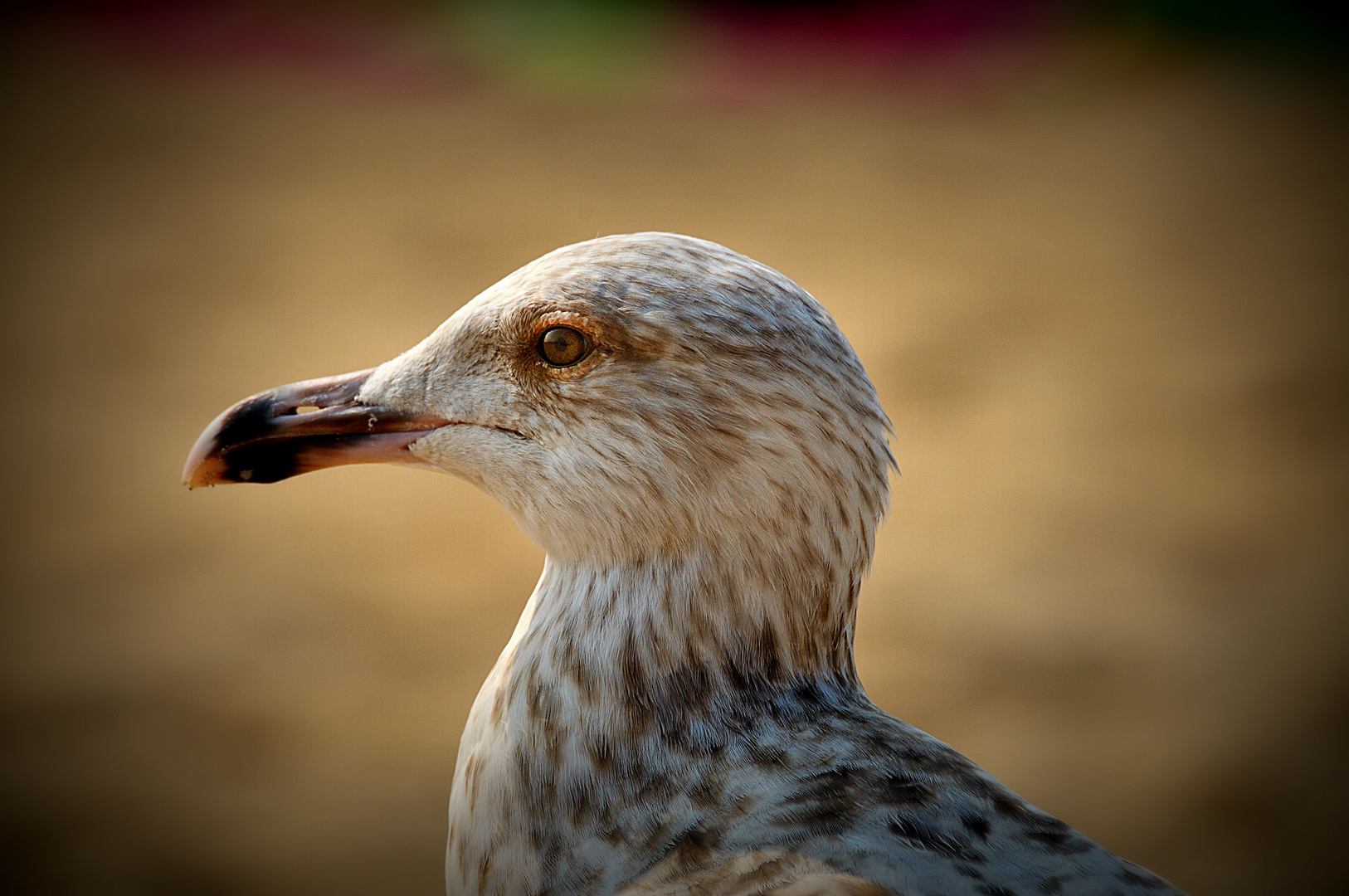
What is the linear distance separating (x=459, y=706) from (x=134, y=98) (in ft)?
18.6

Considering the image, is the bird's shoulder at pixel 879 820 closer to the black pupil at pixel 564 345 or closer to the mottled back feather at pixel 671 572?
the mottled back feather at pixel 671 572

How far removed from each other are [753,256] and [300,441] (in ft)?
14.5

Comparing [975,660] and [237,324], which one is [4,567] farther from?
[975,660]

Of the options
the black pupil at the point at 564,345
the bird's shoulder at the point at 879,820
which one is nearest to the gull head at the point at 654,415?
the black pupil at the point at 564,345

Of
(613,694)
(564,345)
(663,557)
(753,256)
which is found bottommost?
(613,694)

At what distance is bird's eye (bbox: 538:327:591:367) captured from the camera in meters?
1.63

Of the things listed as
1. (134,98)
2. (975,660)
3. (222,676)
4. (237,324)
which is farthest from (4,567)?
(134,98)

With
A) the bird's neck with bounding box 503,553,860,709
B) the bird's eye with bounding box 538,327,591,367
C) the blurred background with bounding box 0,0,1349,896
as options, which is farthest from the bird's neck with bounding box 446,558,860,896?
the blurred background with bounding box 0,0,1349,896

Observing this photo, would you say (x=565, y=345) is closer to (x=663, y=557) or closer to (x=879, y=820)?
(x=663, y=557)

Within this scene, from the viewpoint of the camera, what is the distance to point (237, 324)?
565 centimetres

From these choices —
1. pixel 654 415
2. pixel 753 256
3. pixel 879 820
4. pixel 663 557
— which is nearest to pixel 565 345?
pixel 654 415

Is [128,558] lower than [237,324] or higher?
lower

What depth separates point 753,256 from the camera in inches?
233

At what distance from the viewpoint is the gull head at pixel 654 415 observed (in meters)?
1.59
